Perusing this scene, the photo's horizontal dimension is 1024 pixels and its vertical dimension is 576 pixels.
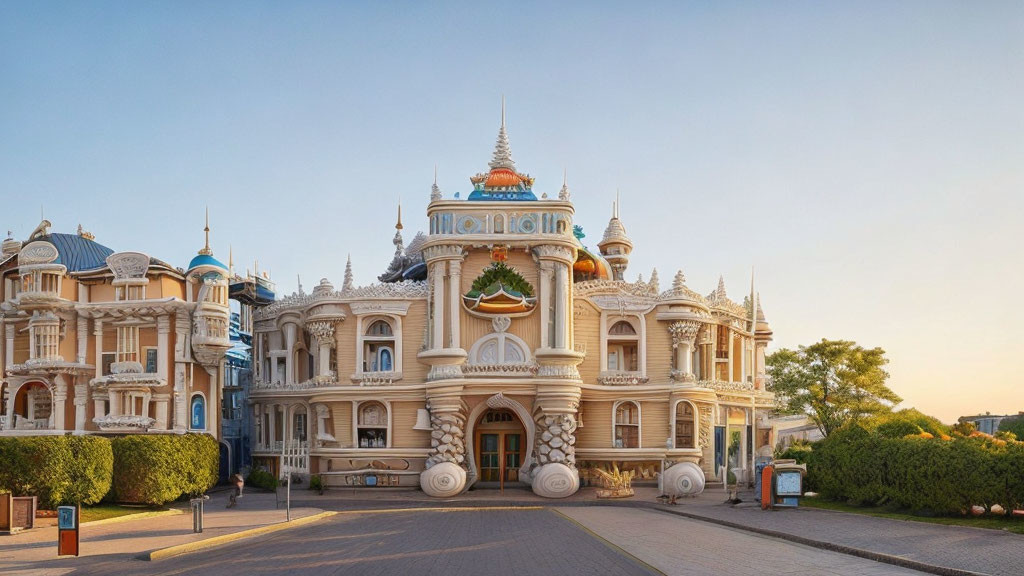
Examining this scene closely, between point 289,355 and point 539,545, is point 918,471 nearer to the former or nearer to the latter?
point 539,545

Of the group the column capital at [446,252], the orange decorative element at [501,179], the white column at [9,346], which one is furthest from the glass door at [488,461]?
the white column at [9,346]

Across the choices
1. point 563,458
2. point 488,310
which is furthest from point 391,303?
point 563,458

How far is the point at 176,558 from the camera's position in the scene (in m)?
23.2

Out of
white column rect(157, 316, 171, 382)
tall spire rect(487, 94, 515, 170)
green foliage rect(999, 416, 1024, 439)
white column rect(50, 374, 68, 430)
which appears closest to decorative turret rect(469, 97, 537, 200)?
tall spire rect(487, 94, 515, 170)

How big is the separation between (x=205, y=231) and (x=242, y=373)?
13.9 meters

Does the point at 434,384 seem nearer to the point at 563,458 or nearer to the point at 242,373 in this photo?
the point at 563,458

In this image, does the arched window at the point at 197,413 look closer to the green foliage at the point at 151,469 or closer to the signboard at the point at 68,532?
the green foliage at the point at 151,469

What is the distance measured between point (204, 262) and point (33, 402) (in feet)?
35.0

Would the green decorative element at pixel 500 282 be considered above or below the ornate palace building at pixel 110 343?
above

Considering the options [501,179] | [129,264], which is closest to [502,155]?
[501,179]

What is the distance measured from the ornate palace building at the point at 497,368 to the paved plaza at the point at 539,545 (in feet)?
26.8

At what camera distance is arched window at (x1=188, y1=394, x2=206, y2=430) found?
4362 cm

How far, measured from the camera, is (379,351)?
46250mm

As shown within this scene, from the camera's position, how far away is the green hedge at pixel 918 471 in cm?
2631
